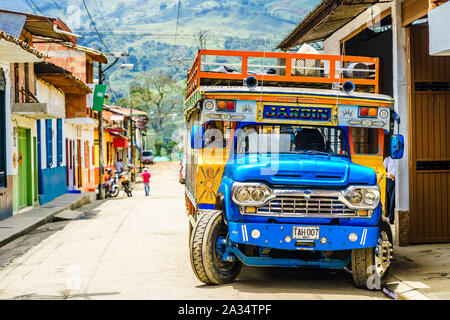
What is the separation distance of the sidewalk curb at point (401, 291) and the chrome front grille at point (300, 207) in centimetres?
124

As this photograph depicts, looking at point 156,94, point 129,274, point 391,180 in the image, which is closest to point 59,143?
point 391,180

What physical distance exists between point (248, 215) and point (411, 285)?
237cm

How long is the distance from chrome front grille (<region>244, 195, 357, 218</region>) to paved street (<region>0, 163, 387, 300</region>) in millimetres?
982

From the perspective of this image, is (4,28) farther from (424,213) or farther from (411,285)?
(411,285)

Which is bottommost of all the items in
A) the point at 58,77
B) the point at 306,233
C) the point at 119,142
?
the point at 306,233

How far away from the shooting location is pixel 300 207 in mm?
→ 7211

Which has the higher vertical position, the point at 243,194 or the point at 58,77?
the point at 58,77

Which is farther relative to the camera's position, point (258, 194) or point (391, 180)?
point (391, 180)

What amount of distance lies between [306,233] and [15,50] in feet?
35.6

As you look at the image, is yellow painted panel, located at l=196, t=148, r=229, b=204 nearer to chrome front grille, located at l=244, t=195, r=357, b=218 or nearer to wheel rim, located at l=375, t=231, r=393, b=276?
chrome front grille, located at l=244, t=195, r=357, b=218

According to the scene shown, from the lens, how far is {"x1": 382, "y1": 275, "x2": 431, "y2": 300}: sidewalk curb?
23.5 feet

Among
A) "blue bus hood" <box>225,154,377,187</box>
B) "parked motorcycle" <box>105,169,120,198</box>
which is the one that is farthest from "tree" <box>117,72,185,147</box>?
"blue bus hood" <box>225,154,377,187</box>

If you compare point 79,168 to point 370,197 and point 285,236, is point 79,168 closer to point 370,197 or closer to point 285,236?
point 285,236
